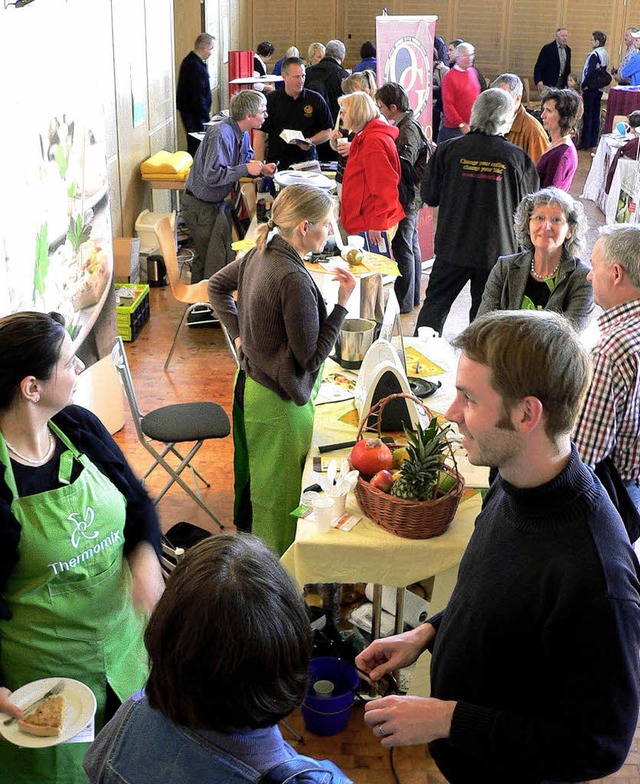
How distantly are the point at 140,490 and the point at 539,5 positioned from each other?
52.5ft

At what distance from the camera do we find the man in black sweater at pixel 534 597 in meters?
1.50

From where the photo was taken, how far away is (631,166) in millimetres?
8773

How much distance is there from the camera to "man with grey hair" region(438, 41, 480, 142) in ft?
33.0

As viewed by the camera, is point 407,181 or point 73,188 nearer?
point 73,188

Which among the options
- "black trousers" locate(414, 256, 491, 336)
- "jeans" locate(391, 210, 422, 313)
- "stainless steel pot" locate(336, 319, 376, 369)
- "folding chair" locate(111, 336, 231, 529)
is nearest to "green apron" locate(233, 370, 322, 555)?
"folding chair" locate(111, 336, 231, 529)

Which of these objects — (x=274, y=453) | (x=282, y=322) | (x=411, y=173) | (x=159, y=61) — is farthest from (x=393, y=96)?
(x=274, y=453)

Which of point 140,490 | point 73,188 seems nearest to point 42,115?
point 73,188

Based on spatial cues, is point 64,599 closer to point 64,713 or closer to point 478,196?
point 64,713

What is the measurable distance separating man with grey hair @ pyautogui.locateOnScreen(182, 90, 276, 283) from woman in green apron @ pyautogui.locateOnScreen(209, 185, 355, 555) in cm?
329

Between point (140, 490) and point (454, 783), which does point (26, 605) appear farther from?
point (454, 783)

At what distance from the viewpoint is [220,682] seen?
1.23 m

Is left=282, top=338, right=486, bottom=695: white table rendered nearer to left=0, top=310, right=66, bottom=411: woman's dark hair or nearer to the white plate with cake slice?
the white plate with cake slice

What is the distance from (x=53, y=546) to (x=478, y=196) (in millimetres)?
4009

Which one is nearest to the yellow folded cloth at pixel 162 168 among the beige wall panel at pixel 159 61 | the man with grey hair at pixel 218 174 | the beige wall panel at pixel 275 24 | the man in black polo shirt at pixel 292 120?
the beige wall panel at pixel 159 61
